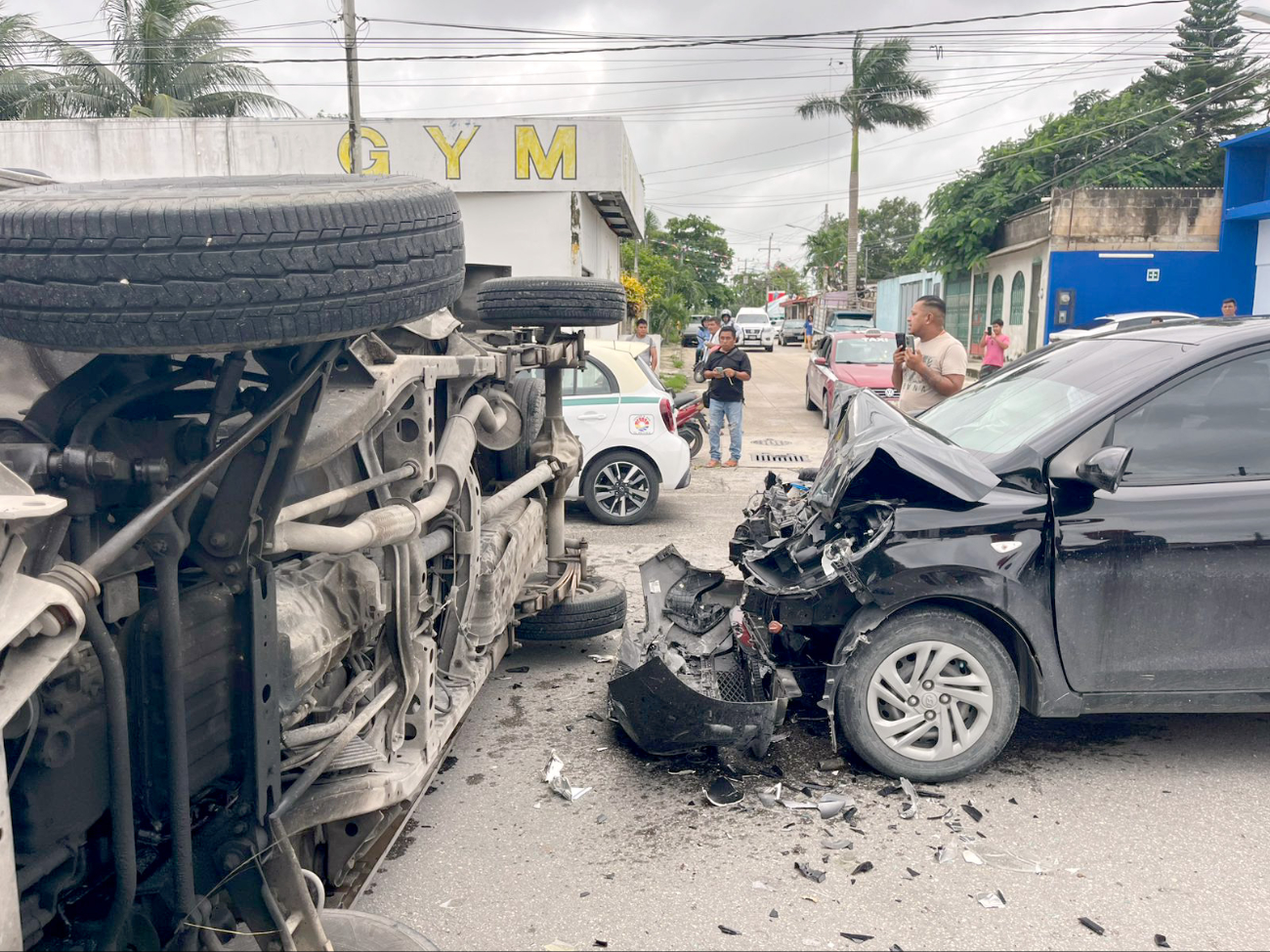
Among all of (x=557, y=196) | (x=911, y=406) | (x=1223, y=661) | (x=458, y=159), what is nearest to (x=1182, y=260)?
(x=557, y=196)

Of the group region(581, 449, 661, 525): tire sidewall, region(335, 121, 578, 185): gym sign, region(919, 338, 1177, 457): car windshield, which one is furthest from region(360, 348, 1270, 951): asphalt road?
region(335, 121, 578, 185): gym sign

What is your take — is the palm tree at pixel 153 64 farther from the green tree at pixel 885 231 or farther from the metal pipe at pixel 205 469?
the green tree at pixel 885 231

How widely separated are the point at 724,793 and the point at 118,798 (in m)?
2.47

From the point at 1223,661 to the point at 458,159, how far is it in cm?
1856

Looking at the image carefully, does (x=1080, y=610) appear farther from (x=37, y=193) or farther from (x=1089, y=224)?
(x=1089, y=224)

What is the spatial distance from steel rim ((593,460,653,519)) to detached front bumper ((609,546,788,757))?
4171mm

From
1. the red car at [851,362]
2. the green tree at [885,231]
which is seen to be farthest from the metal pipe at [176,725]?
the green tree at [885,231]

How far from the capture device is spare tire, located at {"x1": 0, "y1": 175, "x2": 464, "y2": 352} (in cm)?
183

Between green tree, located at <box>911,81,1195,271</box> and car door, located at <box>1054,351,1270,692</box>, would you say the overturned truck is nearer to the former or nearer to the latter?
car door, located at <box>1054,351,1270,692</box>

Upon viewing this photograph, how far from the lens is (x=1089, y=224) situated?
1093 inches

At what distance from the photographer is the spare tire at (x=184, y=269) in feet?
6.00

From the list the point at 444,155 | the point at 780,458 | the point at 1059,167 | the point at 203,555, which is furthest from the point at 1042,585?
the point at 1059,167

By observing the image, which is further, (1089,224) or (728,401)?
(1089,224)

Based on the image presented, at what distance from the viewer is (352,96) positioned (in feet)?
66.3
